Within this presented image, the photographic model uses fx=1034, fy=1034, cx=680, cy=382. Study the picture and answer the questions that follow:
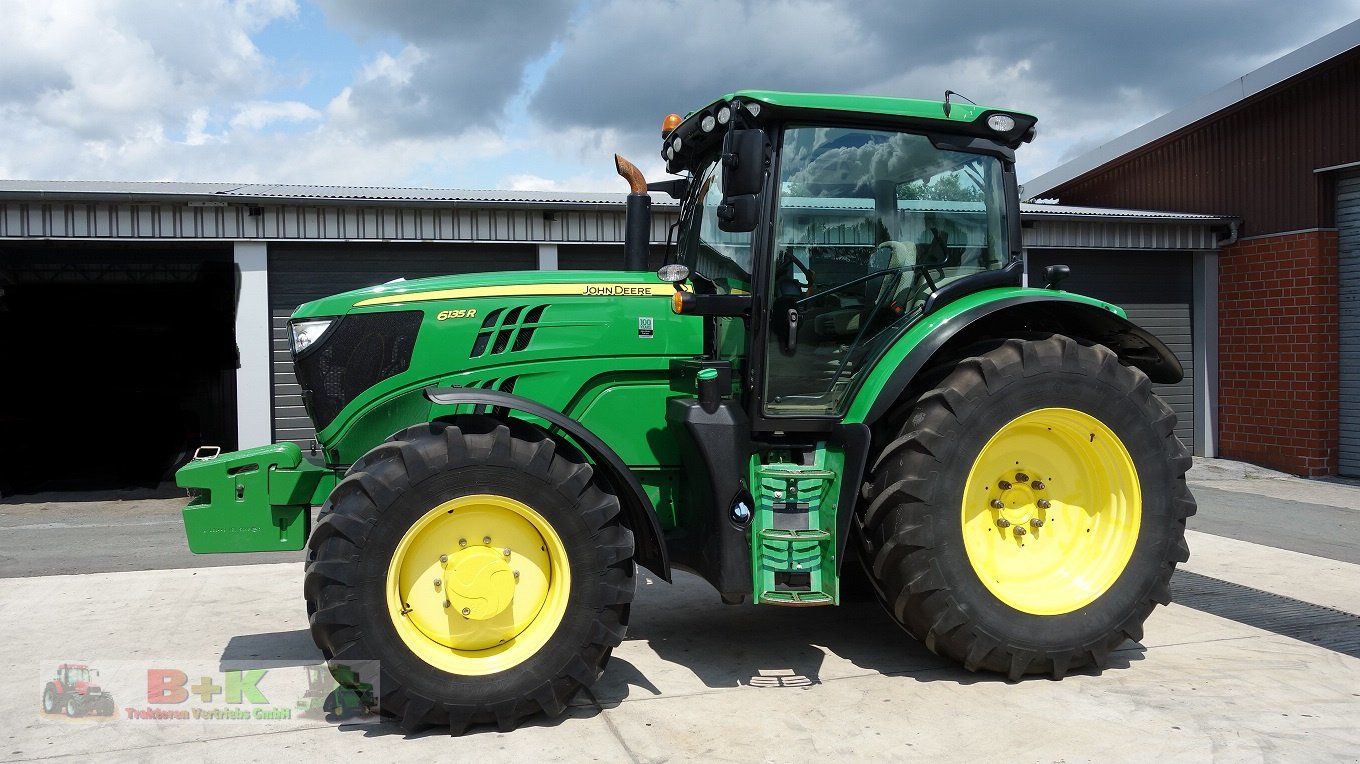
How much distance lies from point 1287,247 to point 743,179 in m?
10.1

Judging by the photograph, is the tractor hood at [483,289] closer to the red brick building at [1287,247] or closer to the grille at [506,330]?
the grille at [506,330]

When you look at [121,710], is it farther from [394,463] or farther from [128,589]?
[128,589]

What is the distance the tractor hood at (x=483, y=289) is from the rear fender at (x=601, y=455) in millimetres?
426

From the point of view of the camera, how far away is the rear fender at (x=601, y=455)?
13.2 feet

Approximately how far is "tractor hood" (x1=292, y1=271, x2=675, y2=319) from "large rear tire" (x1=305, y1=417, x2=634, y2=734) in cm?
70

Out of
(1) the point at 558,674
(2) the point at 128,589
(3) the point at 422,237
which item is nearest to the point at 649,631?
(1) the point at 558,674

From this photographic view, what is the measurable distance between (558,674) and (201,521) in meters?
1.65

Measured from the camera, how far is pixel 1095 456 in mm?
4777

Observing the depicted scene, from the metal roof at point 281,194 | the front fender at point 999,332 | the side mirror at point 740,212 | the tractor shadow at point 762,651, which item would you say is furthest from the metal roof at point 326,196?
the side mirror at point 740,212

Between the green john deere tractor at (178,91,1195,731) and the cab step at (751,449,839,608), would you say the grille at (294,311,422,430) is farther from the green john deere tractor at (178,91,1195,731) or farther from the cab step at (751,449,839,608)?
the cab step at (751,449,839,608)

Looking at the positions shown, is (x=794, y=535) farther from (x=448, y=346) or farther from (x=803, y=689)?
(x=448, y=346)

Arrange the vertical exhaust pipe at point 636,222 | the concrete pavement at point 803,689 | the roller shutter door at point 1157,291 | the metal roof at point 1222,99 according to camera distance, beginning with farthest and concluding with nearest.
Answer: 1. the roller shutter door at point 1157,291
2. the metal roof at point 1222,99
3. the vertical exhaust pipe at point 636,222
4. the concrete pavement at point 803,689

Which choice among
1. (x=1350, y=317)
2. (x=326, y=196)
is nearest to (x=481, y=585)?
(x=326, y=196)

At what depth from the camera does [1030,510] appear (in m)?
4.80
